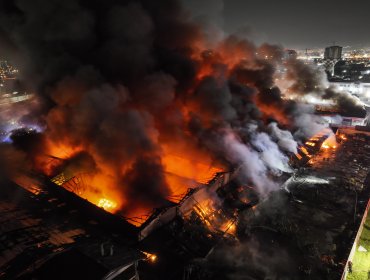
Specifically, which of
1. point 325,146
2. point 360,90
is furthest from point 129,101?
point 360,90

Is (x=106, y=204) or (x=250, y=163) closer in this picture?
(x=106, y=204)

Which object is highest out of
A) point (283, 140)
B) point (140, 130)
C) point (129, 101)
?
point (129, 101)

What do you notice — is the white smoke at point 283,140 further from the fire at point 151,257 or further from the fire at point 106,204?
the fire at point 151,257

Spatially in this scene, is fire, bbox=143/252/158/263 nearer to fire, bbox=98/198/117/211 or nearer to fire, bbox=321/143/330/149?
fire, bbox=98/198/117/211

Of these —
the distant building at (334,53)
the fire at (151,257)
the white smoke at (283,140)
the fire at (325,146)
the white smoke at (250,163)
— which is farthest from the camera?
the distant building at (334,53)

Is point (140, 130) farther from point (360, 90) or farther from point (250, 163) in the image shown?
point (360, 90)

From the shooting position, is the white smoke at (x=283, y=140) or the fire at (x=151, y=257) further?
the white smoke at (x=283, y=140)

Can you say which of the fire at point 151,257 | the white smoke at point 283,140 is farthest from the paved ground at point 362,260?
the fire at point 151,257

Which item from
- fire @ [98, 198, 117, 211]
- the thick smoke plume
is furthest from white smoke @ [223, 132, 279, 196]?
fire @ [98, 198, 117, 211]

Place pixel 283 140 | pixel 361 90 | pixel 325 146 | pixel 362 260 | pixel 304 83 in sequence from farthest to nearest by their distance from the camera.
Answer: pixel 361 90 < pixel 304 83 < pixel 325 146 < pixel 283 140 < pixel 362 260
